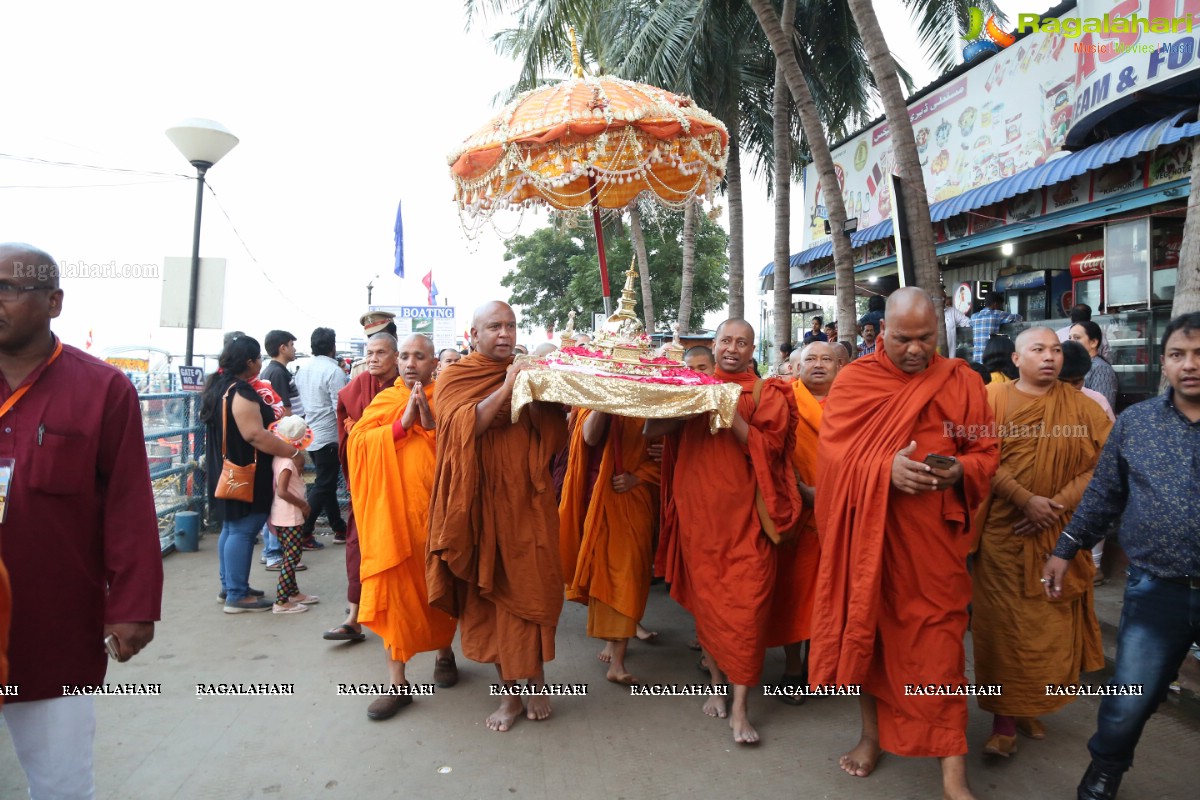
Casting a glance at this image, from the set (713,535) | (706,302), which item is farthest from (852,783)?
(706,302)

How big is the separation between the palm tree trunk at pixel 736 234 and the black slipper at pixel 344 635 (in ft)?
36.1

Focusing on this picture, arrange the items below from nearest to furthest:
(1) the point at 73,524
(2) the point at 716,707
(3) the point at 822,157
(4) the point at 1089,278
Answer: (1) the point at 73,524
(2) the point at 716,707
(3) the point at 822,157
(4) the point at 1089,278

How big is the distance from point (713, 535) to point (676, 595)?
548 mm

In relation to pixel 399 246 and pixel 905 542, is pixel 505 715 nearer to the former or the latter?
pixel 905 542

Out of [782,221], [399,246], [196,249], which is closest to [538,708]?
[196,249]

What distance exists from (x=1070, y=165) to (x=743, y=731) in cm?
797

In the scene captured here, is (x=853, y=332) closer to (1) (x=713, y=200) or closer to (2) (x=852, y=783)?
(1) (x=713, y=200)

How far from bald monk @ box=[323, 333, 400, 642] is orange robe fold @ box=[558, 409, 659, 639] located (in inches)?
53.4

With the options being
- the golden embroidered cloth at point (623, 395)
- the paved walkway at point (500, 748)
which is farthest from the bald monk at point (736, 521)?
the paved walkway at point (500, 748)

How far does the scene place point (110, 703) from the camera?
152 inches

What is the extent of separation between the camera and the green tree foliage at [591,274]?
2884cm

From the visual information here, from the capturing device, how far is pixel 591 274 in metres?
28.4

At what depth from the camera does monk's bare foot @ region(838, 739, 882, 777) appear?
321cm

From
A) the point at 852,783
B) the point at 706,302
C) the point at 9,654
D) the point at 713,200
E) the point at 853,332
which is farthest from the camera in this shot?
the point at 706,302
